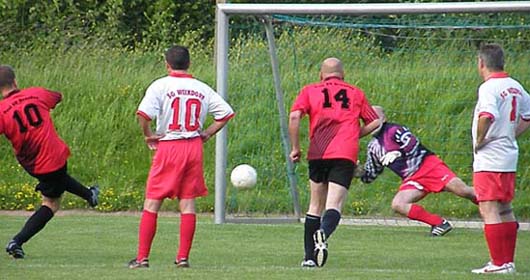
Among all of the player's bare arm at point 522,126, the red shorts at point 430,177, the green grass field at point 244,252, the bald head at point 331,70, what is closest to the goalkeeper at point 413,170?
the red shorts at point 430,177

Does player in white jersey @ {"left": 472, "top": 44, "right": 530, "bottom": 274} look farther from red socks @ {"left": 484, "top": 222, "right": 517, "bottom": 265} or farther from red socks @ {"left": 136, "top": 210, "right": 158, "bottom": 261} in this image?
red socks @ {"left": 136, "top": 210, "right": 158, "bottom": 261}

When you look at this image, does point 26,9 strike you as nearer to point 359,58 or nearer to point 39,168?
point 359,58

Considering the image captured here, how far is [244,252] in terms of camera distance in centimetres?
1193

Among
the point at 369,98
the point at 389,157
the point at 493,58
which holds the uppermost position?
the point at 493,58

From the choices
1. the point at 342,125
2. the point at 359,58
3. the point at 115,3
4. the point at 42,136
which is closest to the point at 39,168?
the point at 42,136

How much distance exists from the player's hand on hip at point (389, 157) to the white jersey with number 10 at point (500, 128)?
12.0ft

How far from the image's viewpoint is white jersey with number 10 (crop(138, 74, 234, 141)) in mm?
10297

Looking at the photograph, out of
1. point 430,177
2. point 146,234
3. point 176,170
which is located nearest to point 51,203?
point 146,234

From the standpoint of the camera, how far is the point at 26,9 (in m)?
25.4

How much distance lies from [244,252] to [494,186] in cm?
273

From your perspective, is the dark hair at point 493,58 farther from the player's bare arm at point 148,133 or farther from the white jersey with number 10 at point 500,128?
the player's bare arm at point 148,133

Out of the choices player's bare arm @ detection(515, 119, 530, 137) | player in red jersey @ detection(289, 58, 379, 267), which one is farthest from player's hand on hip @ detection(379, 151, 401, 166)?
player's bare arm @ detection(515, 119, 530, 137)

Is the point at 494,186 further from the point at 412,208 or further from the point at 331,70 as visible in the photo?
the point at 412,208

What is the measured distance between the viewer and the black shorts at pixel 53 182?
11.3 m
